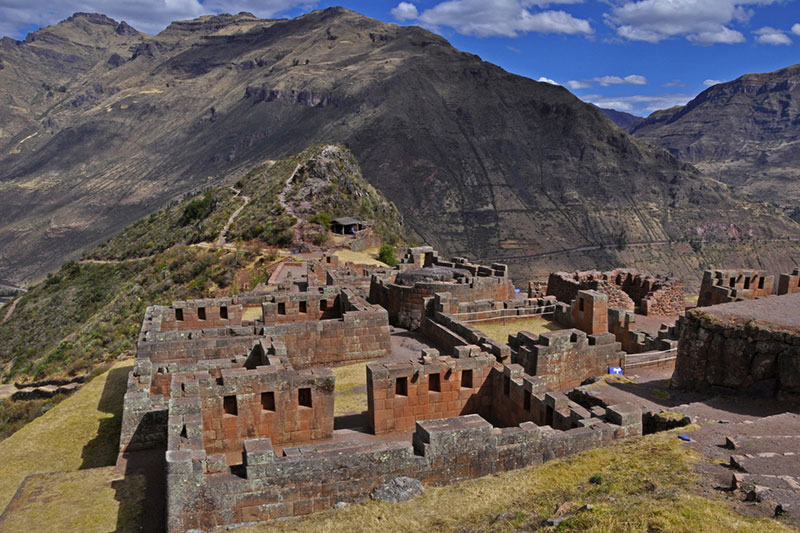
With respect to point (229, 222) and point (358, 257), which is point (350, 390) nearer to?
point (358, 257)

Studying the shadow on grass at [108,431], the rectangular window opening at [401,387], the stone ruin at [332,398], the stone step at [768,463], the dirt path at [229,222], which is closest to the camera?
the stone step at [768,463]

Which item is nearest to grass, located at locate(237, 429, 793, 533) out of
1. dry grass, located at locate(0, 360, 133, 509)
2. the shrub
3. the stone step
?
the stone step

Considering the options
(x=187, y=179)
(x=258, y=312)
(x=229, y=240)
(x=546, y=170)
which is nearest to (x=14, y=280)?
(x=187, y=179)

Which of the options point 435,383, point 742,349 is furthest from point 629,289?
point 435,383

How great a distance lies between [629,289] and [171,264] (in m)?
46.0

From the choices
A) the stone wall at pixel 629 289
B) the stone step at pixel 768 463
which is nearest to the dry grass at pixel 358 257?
the stone wall at pixel 629 289

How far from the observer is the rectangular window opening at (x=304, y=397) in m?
14.3

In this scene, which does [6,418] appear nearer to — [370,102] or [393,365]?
[393,365]

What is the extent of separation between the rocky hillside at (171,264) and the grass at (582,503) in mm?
29367

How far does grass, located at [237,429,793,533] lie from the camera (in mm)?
8254

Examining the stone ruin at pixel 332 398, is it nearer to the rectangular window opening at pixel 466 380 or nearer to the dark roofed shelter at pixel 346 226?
the rectangular window opening at pixel 466 380

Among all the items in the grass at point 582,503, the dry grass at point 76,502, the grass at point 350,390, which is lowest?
the dry grass at point 76,502

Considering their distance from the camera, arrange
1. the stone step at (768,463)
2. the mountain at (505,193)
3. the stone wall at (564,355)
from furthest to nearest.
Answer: the mountain at (505,193) → the stone wall at (564,355) → the stone step at (768,463)

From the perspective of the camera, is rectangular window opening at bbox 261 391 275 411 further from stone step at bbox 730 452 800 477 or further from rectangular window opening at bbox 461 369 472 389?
stone step at bbox 730 452 800 477
